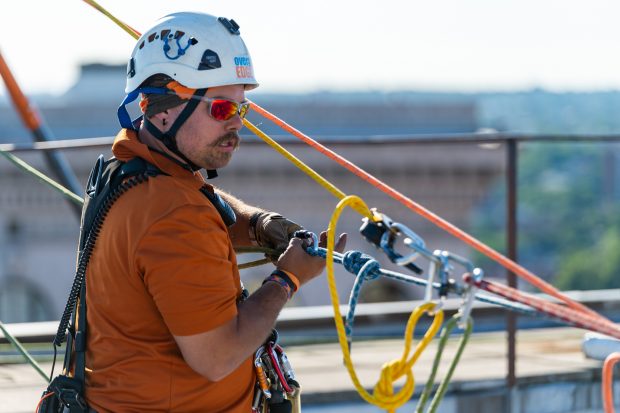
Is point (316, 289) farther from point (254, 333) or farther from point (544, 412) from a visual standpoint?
point (254, 333)

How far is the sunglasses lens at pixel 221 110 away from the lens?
3.13 meters

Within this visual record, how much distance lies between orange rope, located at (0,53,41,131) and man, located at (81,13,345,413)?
249cm

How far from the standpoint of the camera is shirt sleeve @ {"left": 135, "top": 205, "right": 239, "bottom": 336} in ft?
9.54

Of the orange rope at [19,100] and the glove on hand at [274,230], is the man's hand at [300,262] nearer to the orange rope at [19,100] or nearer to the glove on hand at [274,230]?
the glove on hand at [274,230]

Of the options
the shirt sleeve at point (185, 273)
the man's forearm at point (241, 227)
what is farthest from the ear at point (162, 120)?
the man's forearm at point (241, 227)

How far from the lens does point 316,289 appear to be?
112 feet

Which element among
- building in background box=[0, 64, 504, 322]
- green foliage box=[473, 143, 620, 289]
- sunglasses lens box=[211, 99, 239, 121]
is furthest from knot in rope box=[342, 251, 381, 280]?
green foliage box=[473, 143, 620, 289]

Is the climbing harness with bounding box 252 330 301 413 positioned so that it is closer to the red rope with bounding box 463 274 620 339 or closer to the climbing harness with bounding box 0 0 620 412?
the climbing harness with bounding box 0 0 620 412

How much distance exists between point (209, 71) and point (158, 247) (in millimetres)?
570

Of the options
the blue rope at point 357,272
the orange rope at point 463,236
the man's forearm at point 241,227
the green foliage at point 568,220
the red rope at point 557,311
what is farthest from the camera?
the green foliage at point 568,220

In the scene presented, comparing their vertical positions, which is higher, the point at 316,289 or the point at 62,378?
the point at 316,289

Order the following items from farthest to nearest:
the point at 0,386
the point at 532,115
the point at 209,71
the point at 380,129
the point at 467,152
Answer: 1. the point at 532,115
2. the point at 380,129
3. the point at 467,152
4. the point at 0,386
5. the point at 209,71

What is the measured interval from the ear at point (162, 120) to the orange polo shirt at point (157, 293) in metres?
0.08

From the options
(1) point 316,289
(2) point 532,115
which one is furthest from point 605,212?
(1) point 316,289
